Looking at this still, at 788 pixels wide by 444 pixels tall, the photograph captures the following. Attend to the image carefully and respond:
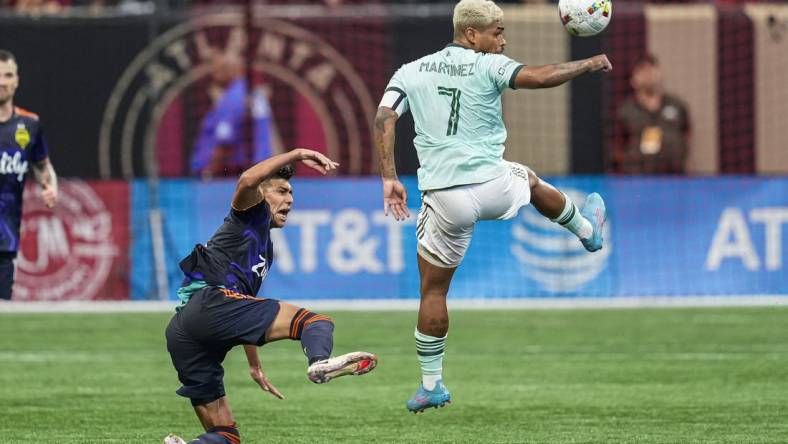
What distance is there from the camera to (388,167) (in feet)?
30.6

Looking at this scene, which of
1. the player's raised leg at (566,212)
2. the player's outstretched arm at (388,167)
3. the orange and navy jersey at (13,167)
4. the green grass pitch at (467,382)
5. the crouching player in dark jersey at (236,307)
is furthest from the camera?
the orange and navy jersey at (13,167)

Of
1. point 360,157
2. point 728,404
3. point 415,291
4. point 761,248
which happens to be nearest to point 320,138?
point 360,157

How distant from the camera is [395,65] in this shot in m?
20.0

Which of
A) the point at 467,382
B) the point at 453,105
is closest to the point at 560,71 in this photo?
the point at 453,105

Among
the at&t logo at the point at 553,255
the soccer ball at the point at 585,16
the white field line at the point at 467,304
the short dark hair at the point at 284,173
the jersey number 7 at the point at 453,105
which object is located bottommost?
the white field line at the point at 467,304

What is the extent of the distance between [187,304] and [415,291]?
35.6ft

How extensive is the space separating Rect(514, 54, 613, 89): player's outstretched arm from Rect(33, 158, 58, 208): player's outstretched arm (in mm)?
4444

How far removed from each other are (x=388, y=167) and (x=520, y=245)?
9546mm

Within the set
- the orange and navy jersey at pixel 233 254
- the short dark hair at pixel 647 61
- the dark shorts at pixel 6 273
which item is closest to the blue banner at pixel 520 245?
the short dark hair at pixel 647 61

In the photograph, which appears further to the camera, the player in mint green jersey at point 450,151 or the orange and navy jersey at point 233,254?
the player in mint green jersey at point 450,151

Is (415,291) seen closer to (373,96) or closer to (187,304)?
(373,96)

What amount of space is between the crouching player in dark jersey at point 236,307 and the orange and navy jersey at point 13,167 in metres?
4.23

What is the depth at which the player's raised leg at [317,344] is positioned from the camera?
7391 millimetres

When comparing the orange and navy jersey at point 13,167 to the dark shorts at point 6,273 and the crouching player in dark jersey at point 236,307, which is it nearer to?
the dark shorts at point 6,273
